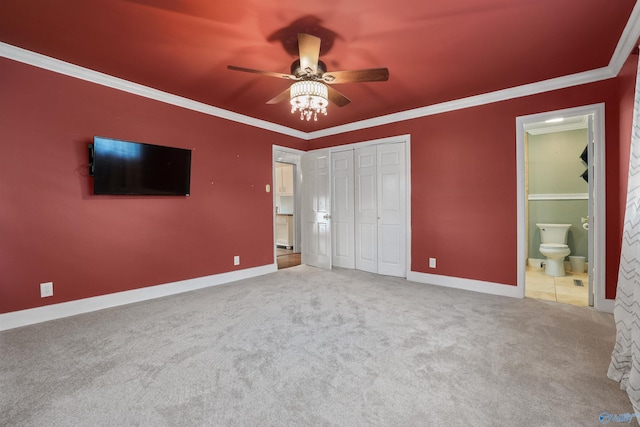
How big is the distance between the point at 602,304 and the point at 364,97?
360 centimetres

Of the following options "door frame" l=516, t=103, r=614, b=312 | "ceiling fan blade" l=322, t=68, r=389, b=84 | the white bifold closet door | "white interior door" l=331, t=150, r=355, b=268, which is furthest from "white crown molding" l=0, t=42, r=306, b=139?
"door frame" l=516, t=103, r=614, b=312

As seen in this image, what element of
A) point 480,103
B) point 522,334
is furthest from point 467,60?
point 522,334

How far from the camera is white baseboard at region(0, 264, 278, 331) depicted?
266 centimetres

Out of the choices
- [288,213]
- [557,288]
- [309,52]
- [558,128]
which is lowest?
[557,288]

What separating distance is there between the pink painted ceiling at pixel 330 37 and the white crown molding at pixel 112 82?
0.09 metres

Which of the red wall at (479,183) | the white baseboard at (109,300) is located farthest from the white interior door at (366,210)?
the white baseboard at (109,300)

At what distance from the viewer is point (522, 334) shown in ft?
8.15

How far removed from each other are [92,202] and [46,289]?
0.95 metres

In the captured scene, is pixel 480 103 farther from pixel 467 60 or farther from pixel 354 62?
pixel 354 62

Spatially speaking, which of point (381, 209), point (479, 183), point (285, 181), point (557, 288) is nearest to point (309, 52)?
point (479, 183)

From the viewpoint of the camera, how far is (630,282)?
1.89m

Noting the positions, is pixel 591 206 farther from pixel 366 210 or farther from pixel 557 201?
pixel 366 210

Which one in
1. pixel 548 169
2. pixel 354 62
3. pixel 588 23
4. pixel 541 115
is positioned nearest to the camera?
pixel 588 23

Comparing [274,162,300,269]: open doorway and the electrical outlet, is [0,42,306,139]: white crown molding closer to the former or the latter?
the electrical outlet
